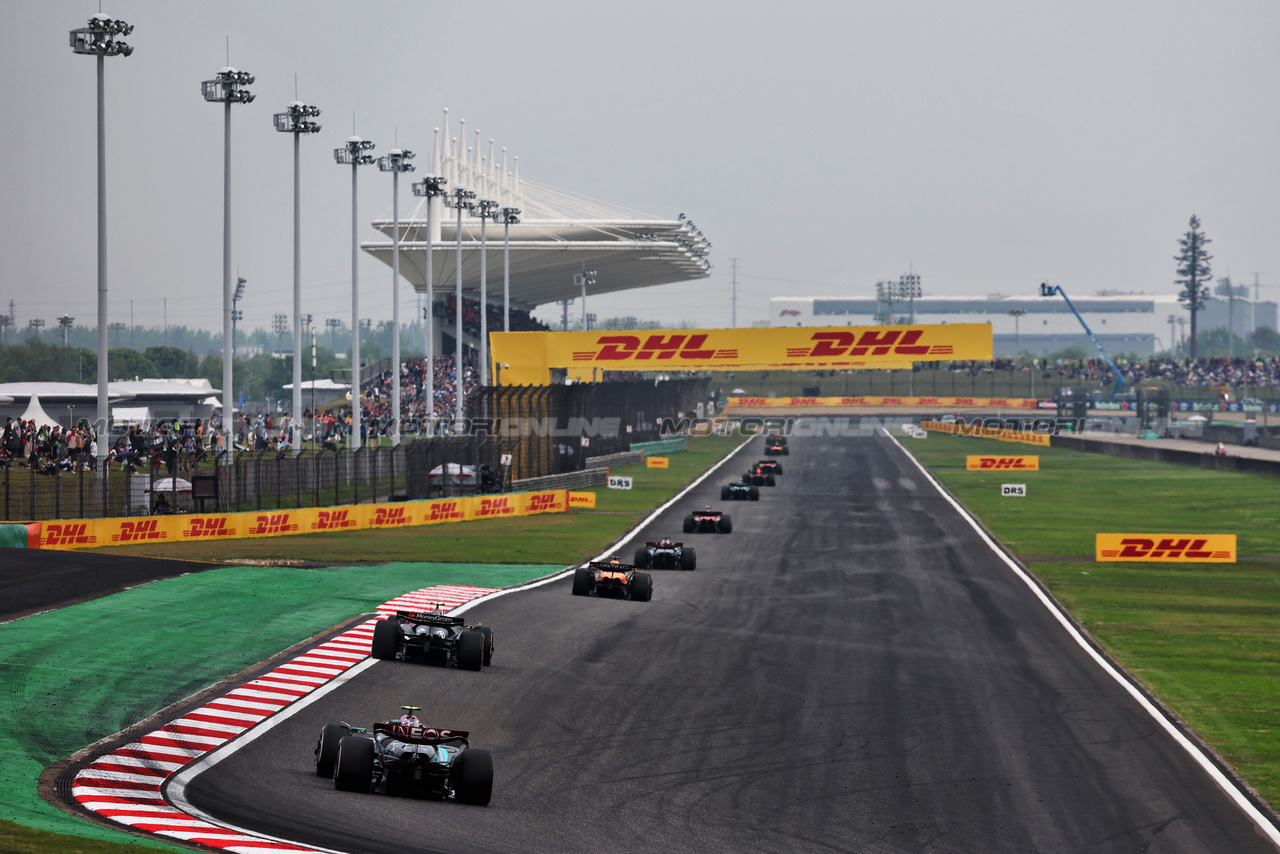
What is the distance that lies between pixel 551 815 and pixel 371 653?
7.59m

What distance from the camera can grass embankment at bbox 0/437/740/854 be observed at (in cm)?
1366

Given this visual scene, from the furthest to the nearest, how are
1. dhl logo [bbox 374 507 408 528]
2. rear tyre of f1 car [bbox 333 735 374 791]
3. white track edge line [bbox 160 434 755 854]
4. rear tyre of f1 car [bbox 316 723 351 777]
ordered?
dhl logo [bbox 374 507 408 528], rear tyre of f1 car [bbox 316 723 351 777], rear tyre of f1 car [bbox 333 735 374 791], white track edge line [bbox 160 434 755 854]

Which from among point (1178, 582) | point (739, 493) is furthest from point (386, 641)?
point (739, 493)

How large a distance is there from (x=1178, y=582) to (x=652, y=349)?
3200 cm

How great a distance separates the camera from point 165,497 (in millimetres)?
36938

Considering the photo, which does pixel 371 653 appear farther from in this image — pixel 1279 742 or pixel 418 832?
pixel 1279 742

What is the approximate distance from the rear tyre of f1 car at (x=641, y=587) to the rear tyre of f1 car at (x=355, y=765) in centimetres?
1346

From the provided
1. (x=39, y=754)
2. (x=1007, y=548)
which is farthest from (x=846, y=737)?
(x=1007, y=548)

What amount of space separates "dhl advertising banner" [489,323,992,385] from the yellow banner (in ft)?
69.8

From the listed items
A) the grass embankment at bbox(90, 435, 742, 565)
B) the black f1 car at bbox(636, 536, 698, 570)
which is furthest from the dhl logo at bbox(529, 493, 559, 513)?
the black f1 car at bbox(636, 536, 698, 570)

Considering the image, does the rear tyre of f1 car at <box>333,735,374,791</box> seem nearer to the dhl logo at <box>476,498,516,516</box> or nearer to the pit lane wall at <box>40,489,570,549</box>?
the pit lane wall at <box>40,489,570,549</box>

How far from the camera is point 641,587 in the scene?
86.2 feet

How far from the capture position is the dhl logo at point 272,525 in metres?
37.0

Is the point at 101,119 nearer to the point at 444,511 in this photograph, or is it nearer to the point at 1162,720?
the point at 444,511
